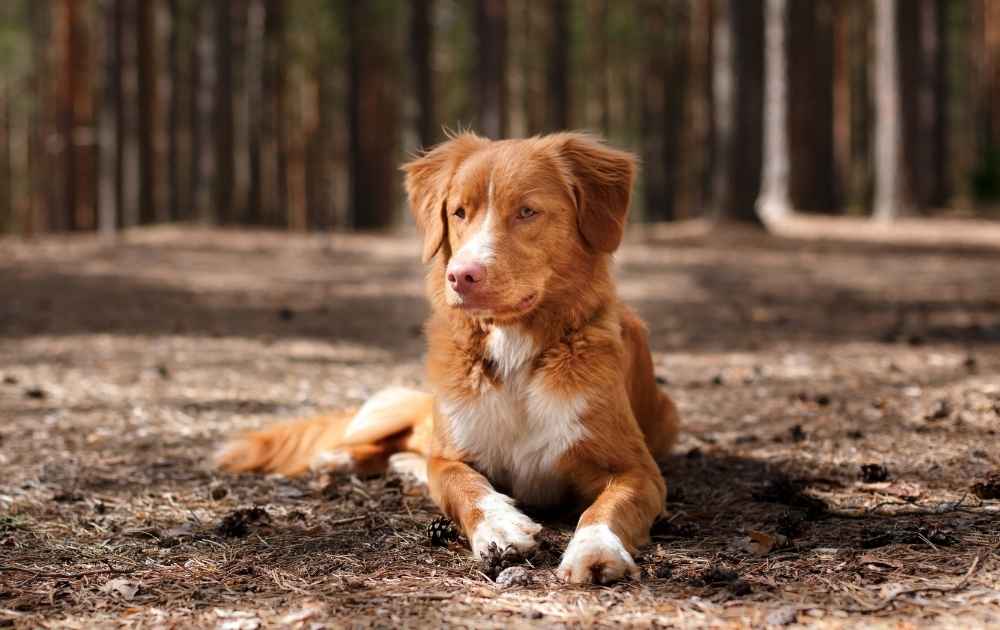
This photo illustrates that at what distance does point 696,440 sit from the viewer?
6137 mm

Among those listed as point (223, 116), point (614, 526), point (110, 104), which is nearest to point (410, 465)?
point (614, 526)

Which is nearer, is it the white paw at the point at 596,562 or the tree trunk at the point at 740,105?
the white paw at the point at 596,562

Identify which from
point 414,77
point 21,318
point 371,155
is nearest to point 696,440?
point 21,318

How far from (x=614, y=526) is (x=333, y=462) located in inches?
83.3

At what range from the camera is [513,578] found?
11.5 feet

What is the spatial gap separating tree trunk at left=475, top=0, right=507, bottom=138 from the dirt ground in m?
8.57

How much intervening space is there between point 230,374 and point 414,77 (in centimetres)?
1574

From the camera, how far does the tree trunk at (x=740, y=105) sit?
16.4 meters

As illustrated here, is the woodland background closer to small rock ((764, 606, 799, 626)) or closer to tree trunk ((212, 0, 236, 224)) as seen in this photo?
tree trunk ((212, 0, 236, 224))

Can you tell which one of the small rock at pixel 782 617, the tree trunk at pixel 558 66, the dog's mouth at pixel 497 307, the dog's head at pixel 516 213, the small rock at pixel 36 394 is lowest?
the small rock at pixel 36 394

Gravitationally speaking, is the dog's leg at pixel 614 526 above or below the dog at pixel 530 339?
below

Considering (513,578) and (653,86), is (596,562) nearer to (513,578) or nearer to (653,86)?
(513,578)

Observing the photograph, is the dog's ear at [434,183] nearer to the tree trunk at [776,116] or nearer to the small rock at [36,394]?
the small rock at [36,394]

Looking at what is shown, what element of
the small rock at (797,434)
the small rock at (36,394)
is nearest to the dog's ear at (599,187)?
the small rock at (797,434)
